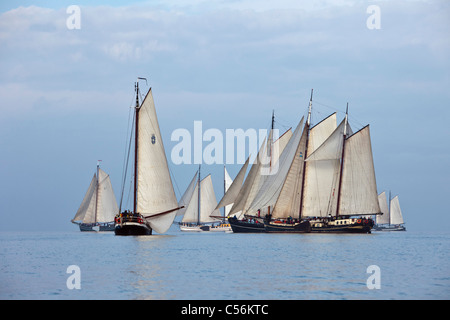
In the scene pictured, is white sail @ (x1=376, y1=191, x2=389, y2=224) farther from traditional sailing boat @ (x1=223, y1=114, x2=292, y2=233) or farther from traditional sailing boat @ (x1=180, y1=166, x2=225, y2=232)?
traditional sailing boat @ (x1=223, y1=114, x2=292, y2=233)

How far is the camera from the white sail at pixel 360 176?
9088 cm

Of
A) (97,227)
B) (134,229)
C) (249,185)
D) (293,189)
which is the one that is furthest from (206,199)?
(134,229)

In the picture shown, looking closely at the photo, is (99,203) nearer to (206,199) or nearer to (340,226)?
(206,199)

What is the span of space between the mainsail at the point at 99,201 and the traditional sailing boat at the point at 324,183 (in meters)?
43.9

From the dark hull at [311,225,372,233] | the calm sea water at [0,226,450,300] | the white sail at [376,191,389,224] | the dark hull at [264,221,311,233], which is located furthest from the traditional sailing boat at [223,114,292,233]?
the white sail at [376,191,389,224]

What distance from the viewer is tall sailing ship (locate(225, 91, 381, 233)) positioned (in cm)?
9169

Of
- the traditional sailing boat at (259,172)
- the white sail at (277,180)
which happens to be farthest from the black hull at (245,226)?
the white sail at (277,180)

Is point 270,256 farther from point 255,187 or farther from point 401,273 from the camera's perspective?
point 255,187

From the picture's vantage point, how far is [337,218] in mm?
96812

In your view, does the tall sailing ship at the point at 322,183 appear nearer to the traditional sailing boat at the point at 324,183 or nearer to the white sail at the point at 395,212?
the traditional sailing boat at the point at 324,183

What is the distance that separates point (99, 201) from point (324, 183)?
55694 mm

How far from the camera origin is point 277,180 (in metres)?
96.9
